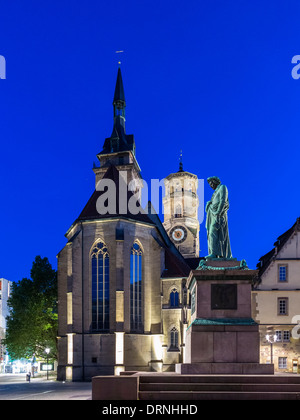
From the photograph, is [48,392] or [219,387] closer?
[219,387]

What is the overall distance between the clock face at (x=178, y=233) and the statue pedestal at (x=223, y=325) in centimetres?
6447

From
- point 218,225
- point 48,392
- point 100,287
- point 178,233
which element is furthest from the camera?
point 178,233

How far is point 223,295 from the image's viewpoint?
14.3 m

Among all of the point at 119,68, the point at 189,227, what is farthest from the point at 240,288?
the point at 189,227

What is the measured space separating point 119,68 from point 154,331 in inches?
1609

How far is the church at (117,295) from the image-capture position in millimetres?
39875

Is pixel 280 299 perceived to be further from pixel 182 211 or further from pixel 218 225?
pixel 182 211

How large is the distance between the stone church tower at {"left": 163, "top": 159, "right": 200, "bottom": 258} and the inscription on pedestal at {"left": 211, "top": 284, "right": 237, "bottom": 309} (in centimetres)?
6342

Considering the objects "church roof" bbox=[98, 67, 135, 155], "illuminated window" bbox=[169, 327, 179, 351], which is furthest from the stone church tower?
"illuminated window" bbox=[169, 327, 179, 351]

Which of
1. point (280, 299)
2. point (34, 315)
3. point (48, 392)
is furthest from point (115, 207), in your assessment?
point (48, 392)

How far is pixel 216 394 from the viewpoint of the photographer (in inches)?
464

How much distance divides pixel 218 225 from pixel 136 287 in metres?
28.1
